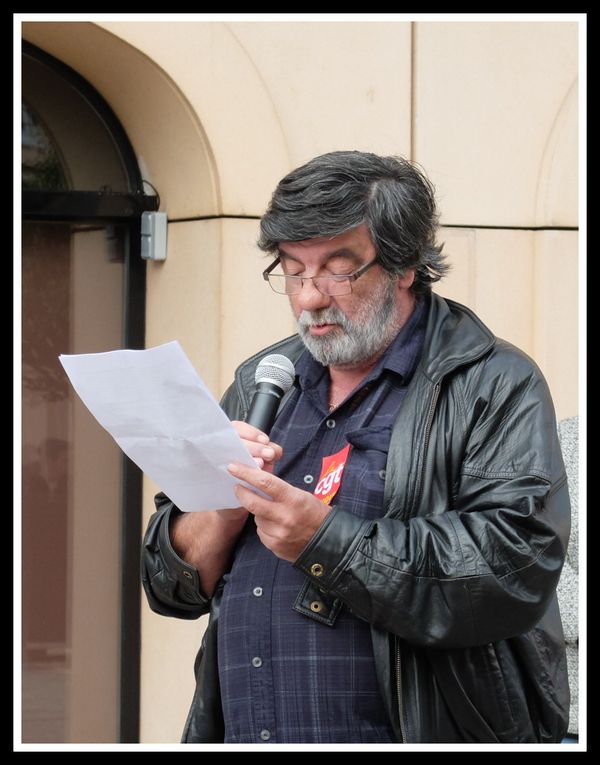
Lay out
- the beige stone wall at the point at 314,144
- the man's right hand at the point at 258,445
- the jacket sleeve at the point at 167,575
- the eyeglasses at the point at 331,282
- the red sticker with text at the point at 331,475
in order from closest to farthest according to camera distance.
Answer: the man's right hand at the point at 258,445, the red sticker with text at the point at 331,475, the eyeglasses at the point at 331,282, the jacket sleeve at the point at 167,575, the beige stone wall at the point at 314,144

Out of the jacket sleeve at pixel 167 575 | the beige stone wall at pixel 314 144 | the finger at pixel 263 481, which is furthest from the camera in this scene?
the beige stone wall at pixel 314 144

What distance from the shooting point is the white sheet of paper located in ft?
8.16

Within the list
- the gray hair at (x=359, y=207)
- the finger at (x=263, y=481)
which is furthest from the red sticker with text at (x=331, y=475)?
the gray hair at (x=359, y=207)

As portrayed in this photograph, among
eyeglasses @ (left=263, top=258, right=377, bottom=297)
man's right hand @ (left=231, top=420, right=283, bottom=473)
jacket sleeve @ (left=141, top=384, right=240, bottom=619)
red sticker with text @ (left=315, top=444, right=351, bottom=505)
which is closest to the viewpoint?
man's right hand @ (left=231, top=420, right=283, bottom=473)

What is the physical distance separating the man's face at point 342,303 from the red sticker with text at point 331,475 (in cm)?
22

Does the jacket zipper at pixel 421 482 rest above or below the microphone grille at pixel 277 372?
below

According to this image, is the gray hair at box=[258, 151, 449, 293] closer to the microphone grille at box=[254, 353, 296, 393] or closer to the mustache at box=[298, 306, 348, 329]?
the mustache at box=[298, 306, 348, 329]

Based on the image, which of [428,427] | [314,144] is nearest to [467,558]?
[428,427]

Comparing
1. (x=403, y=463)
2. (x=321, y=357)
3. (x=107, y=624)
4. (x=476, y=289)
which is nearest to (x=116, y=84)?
(x=476, y=289)

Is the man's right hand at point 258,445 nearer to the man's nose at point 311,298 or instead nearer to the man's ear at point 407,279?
the man's nose at point 311,298

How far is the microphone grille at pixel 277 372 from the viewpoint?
2.86 meters

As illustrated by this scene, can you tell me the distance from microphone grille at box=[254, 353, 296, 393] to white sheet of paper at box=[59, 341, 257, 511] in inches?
11.8

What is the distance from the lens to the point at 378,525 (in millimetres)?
2572

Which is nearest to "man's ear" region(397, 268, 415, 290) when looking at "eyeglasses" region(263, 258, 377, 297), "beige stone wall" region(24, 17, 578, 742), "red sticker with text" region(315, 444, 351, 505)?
"eyeglasses" region(263, 258, 377, 297)
